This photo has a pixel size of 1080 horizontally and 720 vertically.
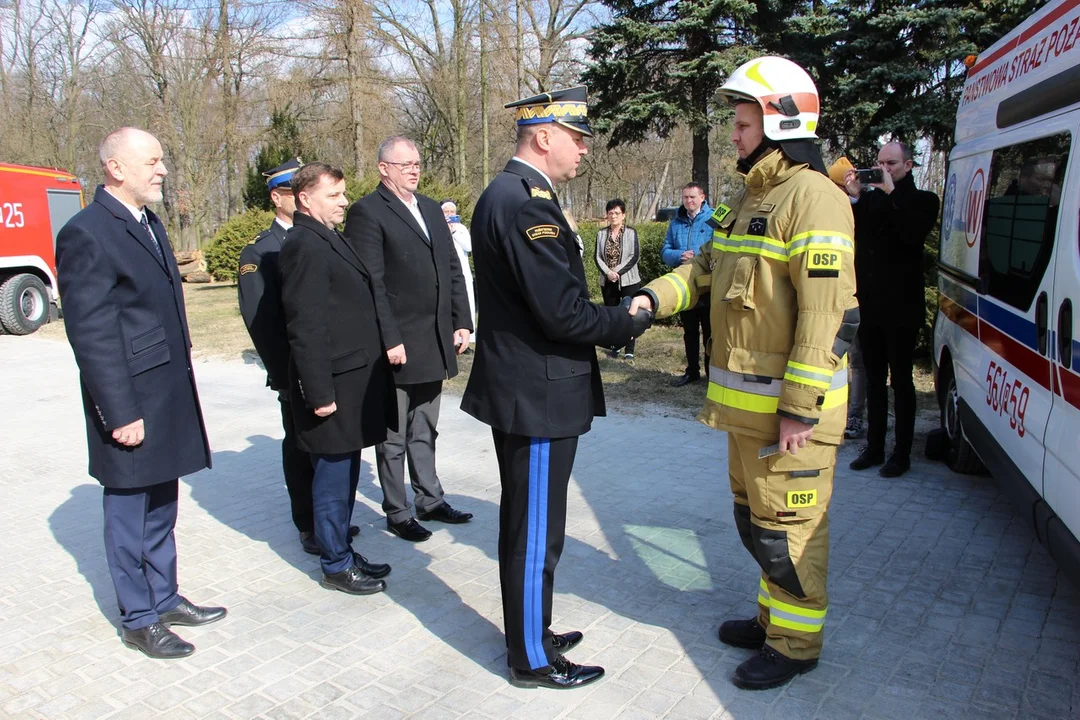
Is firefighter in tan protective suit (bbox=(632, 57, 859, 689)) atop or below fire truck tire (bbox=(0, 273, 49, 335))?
atop

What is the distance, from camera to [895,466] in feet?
→ 17.8

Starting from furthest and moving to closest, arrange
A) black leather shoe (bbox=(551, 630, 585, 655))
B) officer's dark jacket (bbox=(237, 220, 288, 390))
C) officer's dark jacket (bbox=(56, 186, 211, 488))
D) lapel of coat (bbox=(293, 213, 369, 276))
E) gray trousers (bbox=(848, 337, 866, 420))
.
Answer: gray trousers (bbox=(848, 337, 866, 420)) → officer's dark jacket (bbox=(237, 220, 288, 390)) → lapel of coat (bbox=(293, 213, 369, 276)) → black leather shoe (bbox=(551, 630, 585, 655)) → officer's dark jacket (bbox=(56, 186, 211, 488))

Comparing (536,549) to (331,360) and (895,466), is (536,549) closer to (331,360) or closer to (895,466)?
(331,360)

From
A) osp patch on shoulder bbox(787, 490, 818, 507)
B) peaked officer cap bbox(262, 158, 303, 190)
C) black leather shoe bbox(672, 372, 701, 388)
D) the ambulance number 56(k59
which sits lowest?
black leather shoe bbox(672, 372, 701, 388)

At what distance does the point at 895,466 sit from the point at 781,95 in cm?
344

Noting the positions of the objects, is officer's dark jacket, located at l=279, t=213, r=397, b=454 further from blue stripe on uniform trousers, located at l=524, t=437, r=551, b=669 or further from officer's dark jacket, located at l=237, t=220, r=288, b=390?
blue stripe on uniform trousers, located at l=524, t=437, r=551, b=669

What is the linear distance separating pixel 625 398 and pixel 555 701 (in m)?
5.02

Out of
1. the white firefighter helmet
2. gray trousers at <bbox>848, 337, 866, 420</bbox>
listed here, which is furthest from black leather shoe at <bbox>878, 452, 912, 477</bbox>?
the white firefighter helmet

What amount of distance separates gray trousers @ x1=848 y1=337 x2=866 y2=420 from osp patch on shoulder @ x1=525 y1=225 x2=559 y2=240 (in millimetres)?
3982

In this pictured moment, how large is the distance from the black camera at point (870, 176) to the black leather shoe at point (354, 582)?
12.1 feet

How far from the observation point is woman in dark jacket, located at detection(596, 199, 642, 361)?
9734 mm

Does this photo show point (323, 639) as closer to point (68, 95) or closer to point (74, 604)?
point (74, 604)

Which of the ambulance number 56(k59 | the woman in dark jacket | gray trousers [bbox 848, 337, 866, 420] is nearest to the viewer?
the ambulance number 56(k59

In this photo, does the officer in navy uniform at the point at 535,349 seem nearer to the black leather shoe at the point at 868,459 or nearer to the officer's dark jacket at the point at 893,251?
the officer's dark jacket at the point at 893,251
